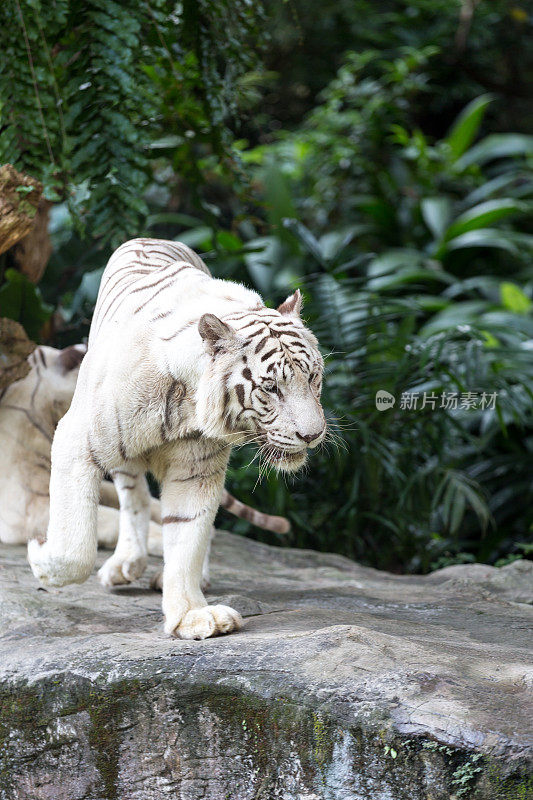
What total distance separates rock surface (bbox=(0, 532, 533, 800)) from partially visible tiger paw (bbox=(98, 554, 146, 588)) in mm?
376

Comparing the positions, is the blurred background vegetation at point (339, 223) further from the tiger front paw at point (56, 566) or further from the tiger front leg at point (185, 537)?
the tiger front paw at point (56, 566)

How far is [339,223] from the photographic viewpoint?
29.8ft

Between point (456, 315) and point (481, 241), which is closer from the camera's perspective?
point (456, 315)

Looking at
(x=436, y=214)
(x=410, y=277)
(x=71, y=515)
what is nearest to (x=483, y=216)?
(x=436, y=214)

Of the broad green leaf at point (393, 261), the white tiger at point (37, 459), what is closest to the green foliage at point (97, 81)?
the white tiger at point (37, 459)

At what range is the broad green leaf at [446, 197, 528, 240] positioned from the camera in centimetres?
781

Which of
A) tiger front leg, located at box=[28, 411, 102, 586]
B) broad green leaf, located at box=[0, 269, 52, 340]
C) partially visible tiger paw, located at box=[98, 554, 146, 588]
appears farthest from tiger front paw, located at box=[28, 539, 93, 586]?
broad green leaf, located at box=[0, 269, 52, 340]

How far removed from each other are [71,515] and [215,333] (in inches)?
28.9

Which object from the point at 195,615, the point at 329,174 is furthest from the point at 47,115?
the point at 329,174

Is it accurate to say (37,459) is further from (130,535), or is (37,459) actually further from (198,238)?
(198,238)

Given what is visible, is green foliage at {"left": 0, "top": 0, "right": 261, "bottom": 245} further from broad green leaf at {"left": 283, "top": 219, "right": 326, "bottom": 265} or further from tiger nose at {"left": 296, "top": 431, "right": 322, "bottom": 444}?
tiger nose at {"left": 296, "top": 431, "right": 322, "bottom": 444}

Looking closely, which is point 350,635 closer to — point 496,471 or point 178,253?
point 178,253

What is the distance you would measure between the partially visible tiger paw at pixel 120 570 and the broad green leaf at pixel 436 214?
5.71 m

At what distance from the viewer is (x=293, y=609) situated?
293 centimetres
